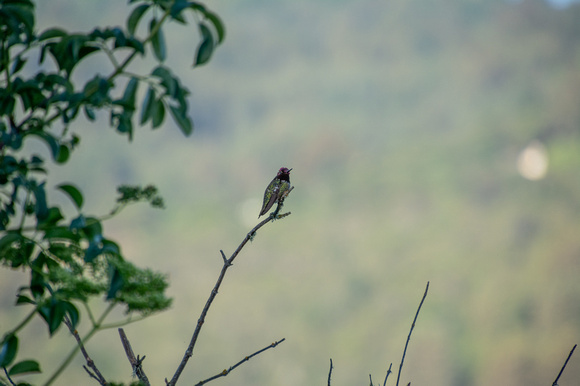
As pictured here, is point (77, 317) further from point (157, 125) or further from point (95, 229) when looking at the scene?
point (157, 125)

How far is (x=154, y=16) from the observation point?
1574 millimetres

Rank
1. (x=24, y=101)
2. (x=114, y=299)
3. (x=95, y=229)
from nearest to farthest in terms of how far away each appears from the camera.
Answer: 1. (x=114, y=299)
2. (x=95, y=229)
3. (x=24, y=101)

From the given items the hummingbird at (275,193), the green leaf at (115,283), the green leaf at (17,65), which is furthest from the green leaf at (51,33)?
the hummingbird at (275,193)

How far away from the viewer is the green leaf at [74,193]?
162 centimetres

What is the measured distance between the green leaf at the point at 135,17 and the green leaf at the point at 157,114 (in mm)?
199

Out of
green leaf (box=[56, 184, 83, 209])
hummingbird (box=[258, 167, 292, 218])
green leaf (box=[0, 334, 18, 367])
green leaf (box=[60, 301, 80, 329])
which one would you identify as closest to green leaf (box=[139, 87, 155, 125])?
green leaf (box=[56, 184, 83, 209])

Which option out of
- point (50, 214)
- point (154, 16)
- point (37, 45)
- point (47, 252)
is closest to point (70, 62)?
point (37, 45)

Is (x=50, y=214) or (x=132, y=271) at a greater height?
(x=50, y=214)

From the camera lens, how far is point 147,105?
1.63 meters

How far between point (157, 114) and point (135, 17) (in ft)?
0.87

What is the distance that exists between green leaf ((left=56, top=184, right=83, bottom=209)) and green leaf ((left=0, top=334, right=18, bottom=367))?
41cm

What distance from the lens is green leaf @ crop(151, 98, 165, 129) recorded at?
1.65m

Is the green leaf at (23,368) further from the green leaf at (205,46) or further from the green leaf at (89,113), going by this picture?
the green leaf at (205,46)

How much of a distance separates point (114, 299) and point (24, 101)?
0.66 metres
